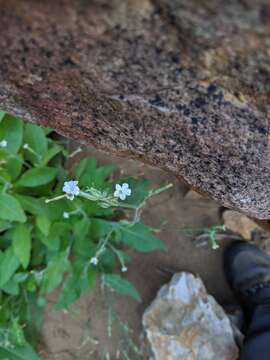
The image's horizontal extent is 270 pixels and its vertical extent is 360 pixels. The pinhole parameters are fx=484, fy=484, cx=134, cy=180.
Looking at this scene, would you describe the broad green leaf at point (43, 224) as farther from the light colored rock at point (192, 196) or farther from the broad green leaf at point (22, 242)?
the light colored rock at point (192, 196)

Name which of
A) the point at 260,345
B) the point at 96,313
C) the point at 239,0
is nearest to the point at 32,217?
the point at 96,313

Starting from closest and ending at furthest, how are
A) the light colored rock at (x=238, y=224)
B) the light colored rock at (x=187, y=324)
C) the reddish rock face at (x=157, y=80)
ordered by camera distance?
the reddish rock face at (x=157, y=80)
the light colored rock at (x=187, y=324)
the light colored rock at (x=238, y=224)

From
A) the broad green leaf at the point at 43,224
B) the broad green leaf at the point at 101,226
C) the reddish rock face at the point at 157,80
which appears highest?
the reddish rock face at the point at 157,80

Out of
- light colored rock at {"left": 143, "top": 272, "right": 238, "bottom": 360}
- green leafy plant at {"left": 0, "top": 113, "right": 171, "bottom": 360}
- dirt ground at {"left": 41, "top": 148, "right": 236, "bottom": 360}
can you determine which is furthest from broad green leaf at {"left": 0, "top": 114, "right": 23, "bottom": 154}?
light colored rock at {"left": 143, "top": 272, "right": 238, "bottom": 360}

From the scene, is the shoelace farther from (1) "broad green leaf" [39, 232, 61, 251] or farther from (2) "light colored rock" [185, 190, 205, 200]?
(1) "broad green leaf" [39, 232, 61, 251]

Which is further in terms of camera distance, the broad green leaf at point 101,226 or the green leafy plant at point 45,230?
the broad green leaf at point 101,226

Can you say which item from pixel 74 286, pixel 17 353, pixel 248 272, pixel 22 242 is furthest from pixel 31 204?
pixel 248 272

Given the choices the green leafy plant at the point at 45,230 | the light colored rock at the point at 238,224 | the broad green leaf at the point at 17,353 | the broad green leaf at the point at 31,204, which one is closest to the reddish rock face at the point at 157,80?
the green leafy plant at the point at 45,230

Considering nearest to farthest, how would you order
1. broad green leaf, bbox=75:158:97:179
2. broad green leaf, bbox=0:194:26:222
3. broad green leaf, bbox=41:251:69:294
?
broad green leaf, bbox=0:194:26:222 → broad green leaf, bbox=75:158:97:179 → broad green leaf, bbox=41:251:69:294
